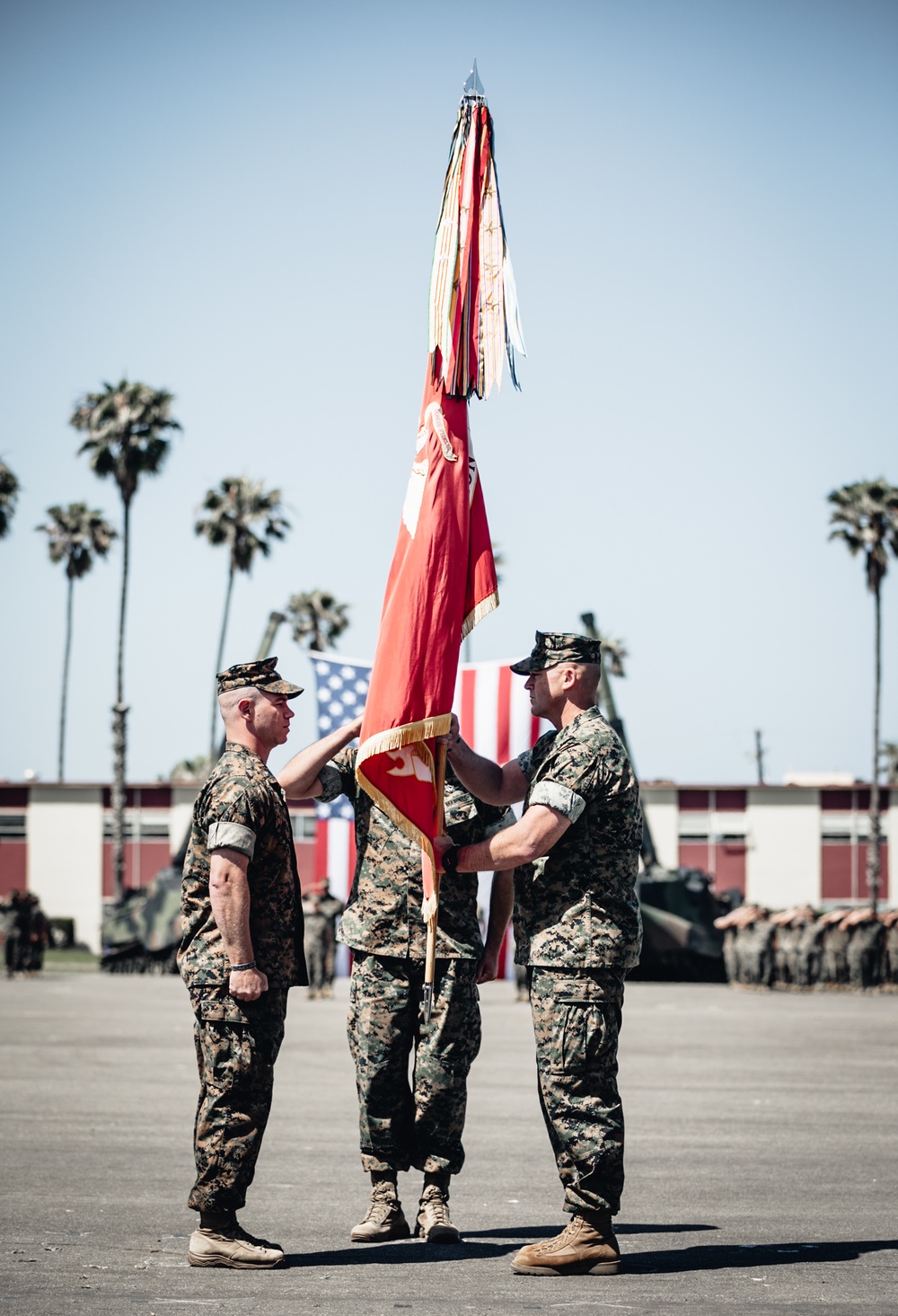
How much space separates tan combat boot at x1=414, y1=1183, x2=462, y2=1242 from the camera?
19.9 feet

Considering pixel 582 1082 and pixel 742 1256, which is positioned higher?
pixel 582 1082

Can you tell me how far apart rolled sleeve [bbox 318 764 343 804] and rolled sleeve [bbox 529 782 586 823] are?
1090 millimetres

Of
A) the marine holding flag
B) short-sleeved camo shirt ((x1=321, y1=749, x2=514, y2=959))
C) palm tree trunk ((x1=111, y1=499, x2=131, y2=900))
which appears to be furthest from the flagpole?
palm tree trunk ((x1=111, y1=499, x2=131, y2=900))

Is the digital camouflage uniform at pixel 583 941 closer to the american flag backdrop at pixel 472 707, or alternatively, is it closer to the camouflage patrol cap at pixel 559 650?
the camouflage patrol cap at pixel 559 650

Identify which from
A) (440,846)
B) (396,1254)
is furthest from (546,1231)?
(440,846)

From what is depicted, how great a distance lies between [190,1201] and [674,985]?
30.0 meters

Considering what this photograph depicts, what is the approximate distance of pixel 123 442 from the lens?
154 feet

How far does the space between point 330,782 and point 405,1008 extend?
3.22ft

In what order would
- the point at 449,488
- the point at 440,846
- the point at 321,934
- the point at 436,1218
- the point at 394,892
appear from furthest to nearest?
the point at 321,934 → the point at 449,488 → the point at 394,892 → the point at 440,846 → the point at 436,1218

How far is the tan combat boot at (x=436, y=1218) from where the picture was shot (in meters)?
6.05

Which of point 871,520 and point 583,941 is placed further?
point 871,520

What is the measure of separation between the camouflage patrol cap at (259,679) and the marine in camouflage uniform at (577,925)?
0.93 metres

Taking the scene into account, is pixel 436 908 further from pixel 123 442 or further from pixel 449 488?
pixel 123 442

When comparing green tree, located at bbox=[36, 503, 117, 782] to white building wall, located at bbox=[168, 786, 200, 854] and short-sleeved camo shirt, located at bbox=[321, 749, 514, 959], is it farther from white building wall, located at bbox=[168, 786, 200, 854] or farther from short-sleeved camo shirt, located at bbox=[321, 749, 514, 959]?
short-sleeved camo shirt, located at bbox=[321, 749, 514, 959]
